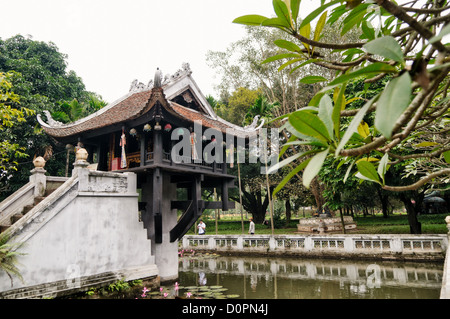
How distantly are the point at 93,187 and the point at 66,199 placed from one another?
0.64 metres

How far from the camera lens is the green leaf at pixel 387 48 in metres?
0.63

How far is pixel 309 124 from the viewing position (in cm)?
76

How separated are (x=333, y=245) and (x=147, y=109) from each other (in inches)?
354

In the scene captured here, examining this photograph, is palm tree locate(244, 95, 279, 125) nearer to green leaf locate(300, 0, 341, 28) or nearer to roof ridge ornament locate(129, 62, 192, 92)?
roof ridge ornament locate(129, 62, 192, 92)

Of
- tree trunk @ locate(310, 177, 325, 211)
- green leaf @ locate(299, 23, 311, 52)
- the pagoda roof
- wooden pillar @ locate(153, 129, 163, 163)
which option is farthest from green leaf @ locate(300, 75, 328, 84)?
tree trunk @ locate(310, 177, 325, 211)

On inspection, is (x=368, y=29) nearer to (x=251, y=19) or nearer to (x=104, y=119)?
(x=251, y=19)

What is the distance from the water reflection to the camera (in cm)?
657

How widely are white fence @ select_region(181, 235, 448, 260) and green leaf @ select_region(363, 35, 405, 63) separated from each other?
445 inches

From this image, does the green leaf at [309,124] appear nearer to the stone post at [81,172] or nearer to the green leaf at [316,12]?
the green leaf at [316,12]

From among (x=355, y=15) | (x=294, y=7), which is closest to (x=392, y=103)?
(x=294, y=7)

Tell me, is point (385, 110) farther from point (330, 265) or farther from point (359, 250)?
point (359, 250)

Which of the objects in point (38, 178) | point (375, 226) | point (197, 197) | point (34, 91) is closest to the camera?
point (38, 178)

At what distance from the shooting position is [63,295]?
16.3ft

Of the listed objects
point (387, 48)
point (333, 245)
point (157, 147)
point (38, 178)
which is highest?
point (157, 147)
